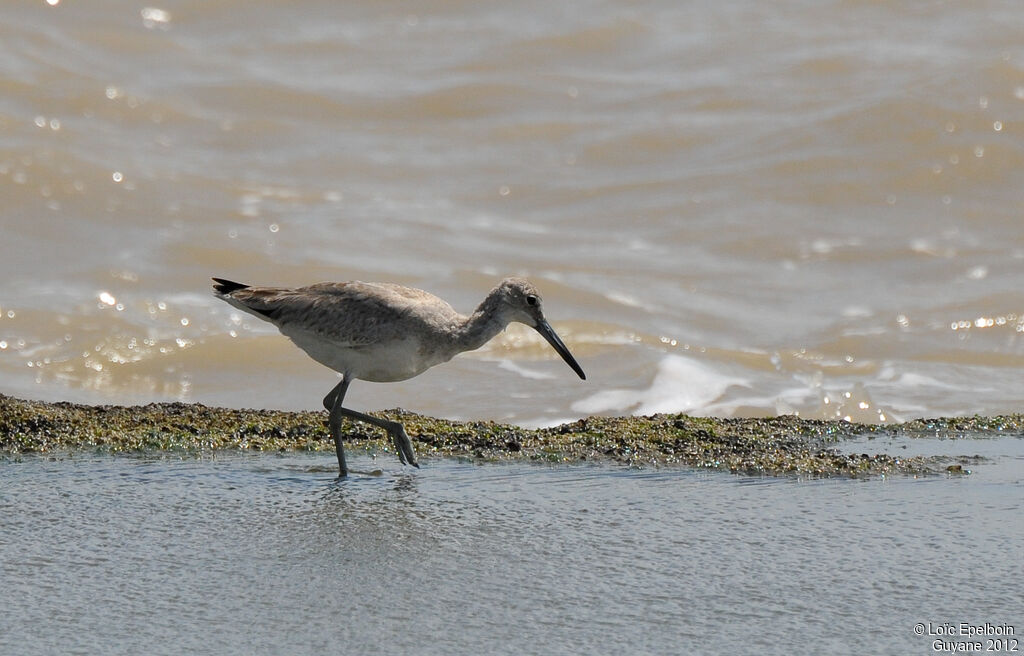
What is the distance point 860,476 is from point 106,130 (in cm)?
973

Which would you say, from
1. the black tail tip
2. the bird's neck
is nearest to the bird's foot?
the bird's neck

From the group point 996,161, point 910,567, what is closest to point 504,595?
point 910,567

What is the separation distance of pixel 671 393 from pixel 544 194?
3.96 m

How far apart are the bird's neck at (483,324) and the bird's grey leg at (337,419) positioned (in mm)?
605

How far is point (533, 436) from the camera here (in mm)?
6043

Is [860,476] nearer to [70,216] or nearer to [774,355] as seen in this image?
[774,355]

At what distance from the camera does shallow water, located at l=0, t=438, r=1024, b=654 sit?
3734 millimetres

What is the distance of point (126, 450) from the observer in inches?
227

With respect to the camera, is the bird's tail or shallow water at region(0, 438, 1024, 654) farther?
the bird's tail

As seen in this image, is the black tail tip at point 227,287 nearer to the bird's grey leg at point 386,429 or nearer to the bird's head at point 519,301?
the bird's grey leg at point 386,429

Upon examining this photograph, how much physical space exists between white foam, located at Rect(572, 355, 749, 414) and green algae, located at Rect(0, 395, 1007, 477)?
7.81 ft

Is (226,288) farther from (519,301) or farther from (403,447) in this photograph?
(403,447)

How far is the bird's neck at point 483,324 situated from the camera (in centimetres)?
657

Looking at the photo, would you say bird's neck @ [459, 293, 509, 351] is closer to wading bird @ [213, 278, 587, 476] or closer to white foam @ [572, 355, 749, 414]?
wading bird @ [213, 278, 587, 476]
